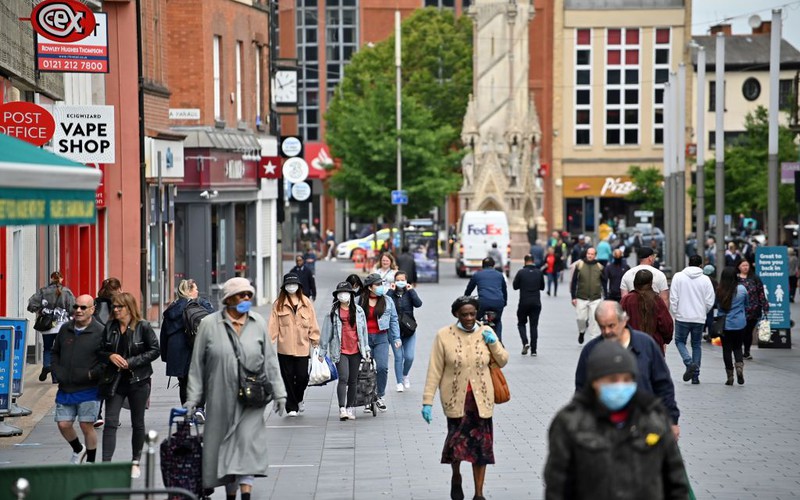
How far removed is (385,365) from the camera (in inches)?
724

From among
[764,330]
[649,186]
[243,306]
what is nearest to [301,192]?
[764,330]

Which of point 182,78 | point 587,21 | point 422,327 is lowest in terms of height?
point 422,327

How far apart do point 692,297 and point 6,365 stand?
8.51 metres

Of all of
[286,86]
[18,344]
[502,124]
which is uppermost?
[502,124]

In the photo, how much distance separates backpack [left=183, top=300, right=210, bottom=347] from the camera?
1543cm

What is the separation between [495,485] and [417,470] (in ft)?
3.31

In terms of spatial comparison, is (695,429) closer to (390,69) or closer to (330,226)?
(390,69)

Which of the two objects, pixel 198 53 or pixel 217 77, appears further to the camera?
pixel 217 77

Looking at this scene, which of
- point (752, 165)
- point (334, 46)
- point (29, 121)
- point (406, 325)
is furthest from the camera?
point (334, 46)

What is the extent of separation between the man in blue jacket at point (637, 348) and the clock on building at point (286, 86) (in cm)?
3954

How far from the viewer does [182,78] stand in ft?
124

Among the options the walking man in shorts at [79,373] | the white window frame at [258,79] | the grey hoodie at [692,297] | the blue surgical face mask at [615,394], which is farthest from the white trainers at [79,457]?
the white window frame at [258,79]

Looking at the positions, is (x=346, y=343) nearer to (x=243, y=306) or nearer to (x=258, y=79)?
(x=243, y=306)

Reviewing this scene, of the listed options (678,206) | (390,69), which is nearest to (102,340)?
(678,206)
